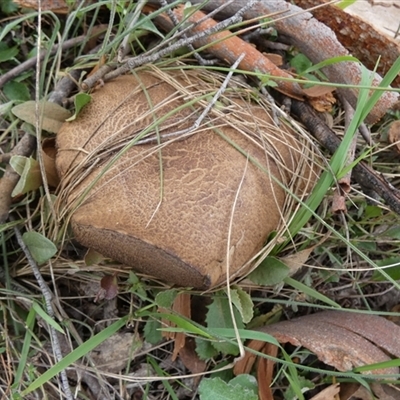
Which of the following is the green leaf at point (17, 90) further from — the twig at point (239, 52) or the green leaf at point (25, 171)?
the twig at point (239, 52)

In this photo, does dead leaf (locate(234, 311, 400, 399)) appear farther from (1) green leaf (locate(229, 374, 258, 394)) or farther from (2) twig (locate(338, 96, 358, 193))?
(2) twig (locate(338, 96, 358, 193))

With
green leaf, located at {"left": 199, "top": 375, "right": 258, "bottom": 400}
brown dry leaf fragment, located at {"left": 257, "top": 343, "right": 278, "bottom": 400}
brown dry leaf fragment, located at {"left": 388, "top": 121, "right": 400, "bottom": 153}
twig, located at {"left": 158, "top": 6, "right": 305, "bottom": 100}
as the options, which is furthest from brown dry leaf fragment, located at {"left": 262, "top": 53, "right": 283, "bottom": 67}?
green leaf, located at {"left": 199, "top": 375, "right": 258, "bottom": 400}

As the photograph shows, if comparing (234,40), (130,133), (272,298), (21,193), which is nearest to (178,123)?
(130,133)

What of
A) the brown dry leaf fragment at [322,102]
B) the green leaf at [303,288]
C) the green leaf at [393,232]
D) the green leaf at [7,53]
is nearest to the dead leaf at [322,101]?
the brown dry leaf fragment at [322,102]

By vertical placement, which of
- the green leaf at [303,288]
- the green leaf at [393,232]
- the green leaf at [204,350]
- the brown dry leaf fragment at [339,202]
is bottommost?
the green leaf at [204,350]

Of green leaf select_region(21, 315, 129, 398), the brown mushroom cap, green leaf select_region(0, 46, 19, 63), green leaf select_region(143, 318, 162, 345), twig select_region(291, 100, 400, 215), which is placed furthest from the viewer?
green leaf select_region(0, 46, 19, 63)

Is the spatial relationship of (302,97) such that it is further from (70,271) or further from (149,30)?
(70,271)

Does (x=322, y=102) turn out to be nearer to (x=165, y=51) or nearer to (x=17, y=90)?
(x=165, y=51)
